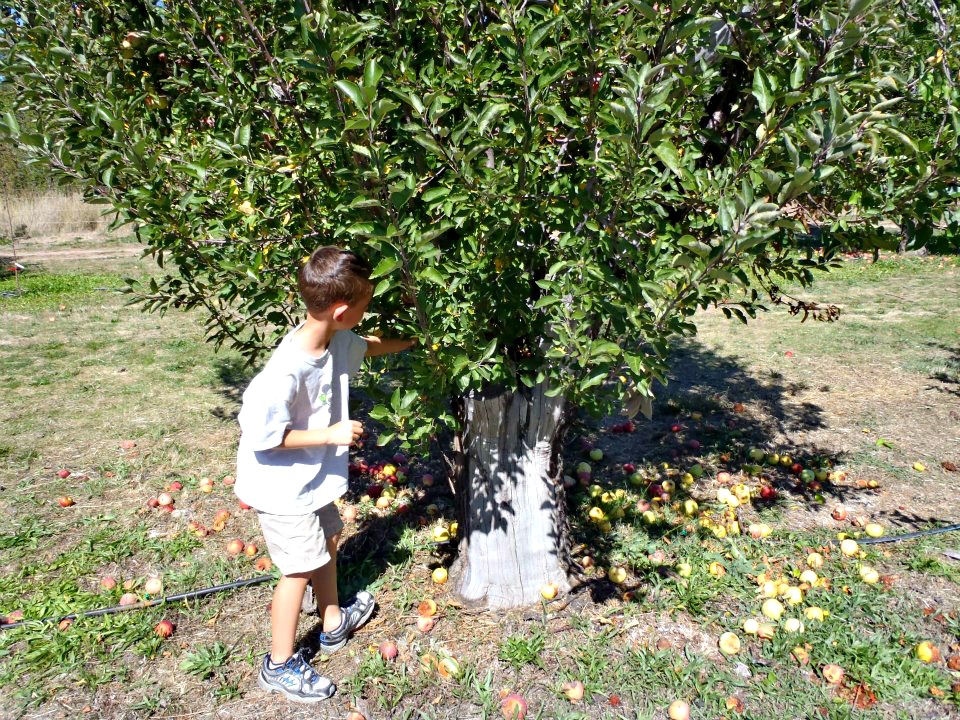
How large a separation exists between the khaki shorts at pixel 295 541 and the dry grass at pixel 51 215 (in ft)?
63.3

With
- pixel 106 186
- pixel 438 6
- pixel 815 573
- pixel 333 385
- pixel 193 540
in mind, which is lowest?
pixel 193 540

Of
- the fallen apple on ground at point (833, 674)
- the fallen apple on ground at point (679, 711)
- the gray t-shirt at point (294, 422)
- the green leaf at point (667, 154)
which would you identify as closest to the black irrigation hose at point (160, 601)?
the gray t-shirt at point (294, 422)

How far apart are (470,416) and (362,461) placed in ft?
6.30

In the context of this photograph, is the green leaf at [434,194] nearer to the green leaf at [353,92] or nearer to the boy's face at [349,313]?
the green leaf at [353,92]

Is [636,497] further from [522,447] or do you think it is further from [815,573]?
[522,447]

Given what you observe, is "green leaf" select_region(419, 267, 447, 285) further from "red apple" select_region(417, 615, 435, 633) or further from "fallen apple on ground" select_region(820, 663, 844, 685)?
"fallen apple on ground" select_region(820, 663, 844, 685)

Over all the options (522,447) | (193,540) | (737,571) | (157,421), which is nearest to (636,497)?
(737,571)

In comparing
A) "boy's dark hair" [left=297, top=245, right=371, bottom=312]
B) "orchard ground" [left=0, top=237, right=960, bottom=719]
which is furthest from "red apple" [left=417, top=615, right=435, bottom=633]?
"boy's dark hair" [left=297, top=245, right=371, bottom=312]

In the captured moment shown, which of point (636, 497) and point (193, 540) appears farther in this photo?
point (636, 497)

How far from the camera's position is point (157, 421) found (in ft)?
16.7

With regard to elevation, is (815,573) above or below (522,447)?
below

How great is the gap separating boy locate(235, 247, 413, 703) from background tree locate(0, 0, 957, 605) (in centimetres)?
14

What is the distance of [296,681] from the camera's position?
2.45 m

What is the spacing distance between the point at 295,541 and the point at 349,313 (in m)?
0.84
